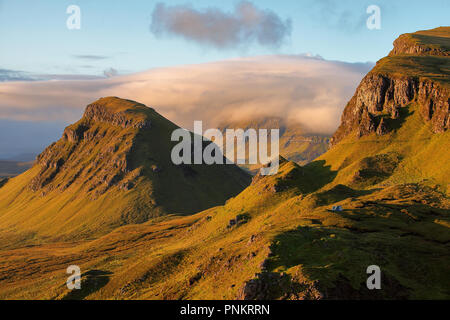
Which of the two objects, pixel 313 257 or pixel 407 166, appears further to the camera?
pixel 407 166

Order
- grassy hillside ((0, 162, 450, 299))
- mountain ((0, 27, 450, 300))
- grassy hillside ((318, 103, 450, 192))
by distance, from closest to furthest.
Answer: grassy hillside ((0, 162, 450, 299)), mountain ((0, 27, 450, 300)), grassy hillside ((318, 103, 450, 192))

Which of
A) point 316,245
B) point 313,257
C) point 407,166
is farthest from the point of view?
point 407,166

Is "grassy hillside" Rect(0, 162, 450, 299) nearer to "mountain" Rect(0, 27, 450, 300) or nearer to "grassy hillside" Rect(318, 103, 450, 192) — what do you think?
"mountain" Rect(0, 27, 450, 300)

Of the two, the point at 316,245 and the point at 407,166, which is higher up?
the point at 407,166

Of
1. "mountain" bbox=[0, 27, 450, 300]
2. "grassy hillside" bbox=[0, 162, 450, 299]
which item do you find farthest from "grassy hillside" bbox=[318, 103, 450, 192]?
"grassy hillside" bbox=[0, 162, 450, 299]

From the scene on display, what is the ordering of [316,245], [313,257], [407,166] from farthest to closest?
[407,166], [316,245], [313,257]

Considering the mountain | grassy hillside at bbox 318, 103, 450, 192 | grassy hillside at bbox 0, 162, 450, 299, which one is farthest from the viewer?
grassy hillside at bbox 318, 103, 450, 192

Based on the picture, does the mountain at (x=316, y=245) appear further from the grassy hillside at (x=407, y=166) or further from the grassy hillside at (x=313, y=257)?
the grassy hillside at (x=407, y=166)

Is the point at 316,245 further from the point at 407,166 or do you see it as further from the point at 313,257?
the point at 407,166

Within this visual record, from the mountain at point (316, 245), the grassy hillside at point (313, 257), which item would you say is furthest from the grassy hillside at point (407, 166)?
the grassy hillside at point (313, 257)

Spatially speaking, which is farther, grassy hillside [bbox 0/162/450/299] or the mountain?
the mountain

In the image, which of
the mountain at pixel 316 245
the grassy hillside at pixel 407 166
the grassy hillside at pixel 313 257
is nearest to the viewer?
the grassy hillside at pixel 313 257

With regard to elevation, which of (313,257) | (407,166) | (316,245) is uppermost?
(407,166)

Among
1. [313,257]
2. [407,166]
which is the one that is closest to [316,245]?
[313,257]
